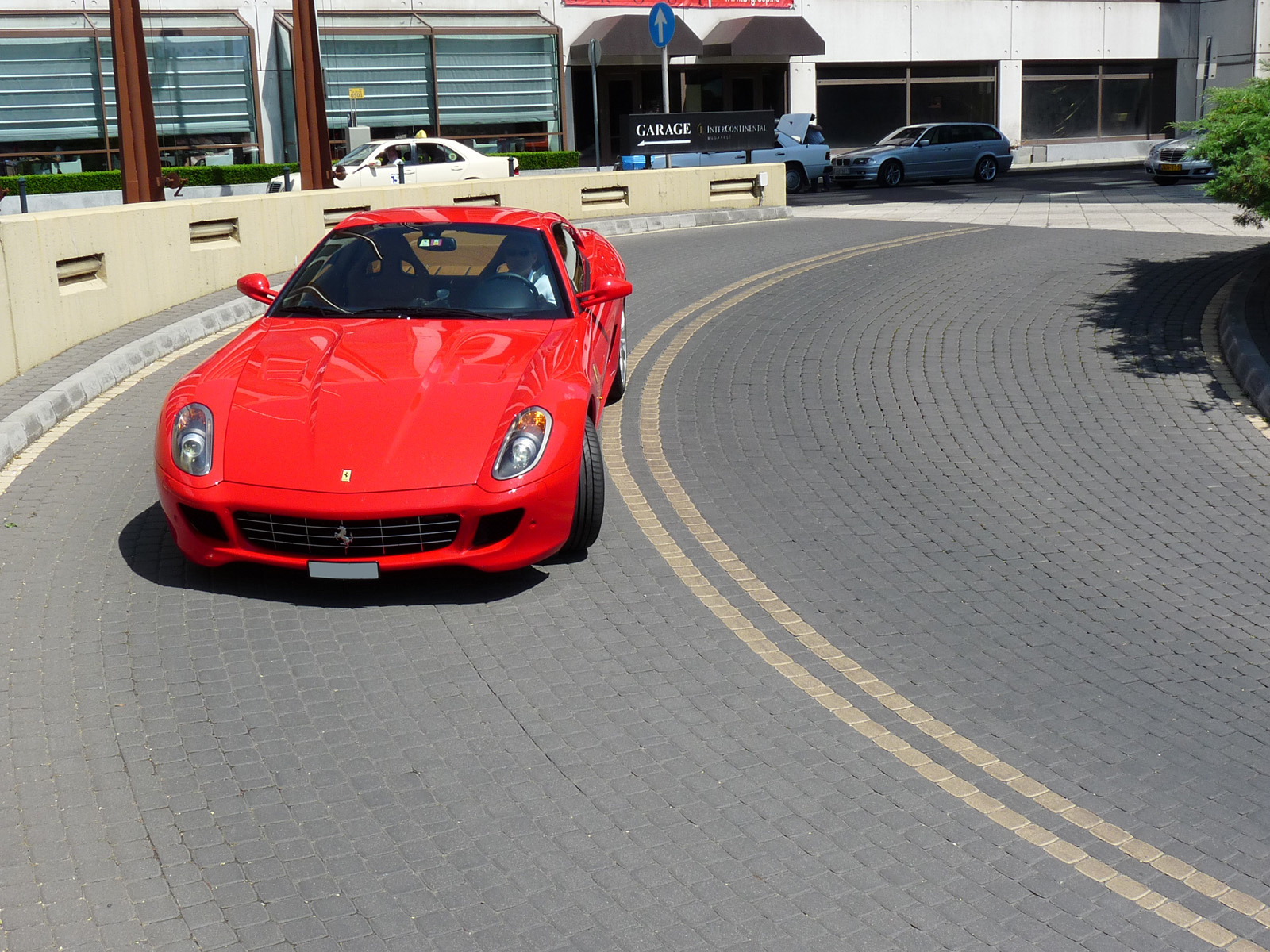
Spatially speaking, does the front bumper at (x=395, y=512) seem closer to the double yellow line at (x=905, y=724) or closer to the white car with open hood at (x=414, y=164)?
the double yellow line at (x=905, y=724)

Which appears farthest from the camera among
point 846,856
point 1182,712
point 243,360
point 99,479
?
point 99,479

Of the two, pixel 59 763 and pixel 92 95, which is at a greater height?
pixel 92 95

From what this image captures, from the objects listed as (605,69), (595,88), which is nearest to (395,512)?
(595,88)

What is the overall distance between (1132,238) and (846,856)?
1464 cm

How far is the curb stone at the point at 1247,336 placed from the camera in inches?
375

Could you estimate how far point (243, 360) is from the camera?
6.77 metres

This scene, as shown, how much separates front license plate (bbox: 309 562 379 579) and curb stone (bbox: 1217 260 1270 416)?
21.0 ft

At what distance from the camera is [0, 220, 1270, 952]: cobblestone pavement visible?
12.7 ft

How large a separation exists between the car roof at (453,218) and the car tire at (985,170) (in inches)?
1090

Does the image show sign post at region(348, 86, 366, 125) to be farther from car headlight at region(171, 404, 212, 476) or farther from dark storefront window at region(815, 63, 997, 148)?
car headlight at region(171, 404, 212, 476)

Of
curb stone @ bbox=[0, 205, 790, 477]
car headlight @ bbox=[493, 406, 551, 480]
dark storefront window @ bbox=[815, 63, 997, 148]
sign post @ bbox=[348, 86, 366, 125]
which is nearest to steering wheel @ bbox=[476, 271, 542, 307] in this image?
car headlight @ bbox=[493, 406, 551, 480]

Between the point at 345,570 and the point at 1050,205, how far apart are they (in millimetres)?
20019

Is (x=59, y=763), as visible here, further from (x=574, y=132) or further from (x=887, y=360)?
(x=574, y=132)

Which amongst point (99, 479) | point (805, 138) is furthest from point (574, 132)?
point (99, 479)
